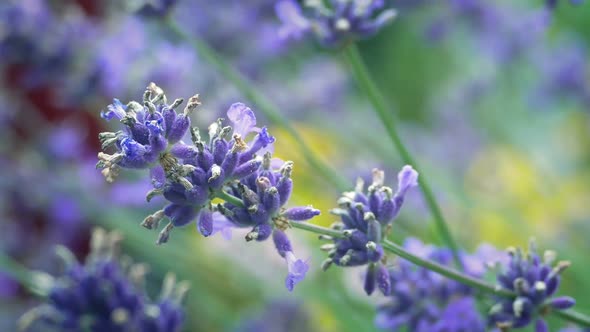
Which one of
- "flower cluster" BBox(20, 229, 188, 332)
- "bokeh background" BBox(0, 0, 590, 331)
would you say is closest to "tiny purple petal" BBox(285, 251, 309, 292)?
"flower cluster" BBox(20, 229, 188, 332)

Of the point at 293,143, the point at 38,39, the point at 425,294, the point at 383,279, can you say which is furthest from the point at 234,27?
the point at 383,279

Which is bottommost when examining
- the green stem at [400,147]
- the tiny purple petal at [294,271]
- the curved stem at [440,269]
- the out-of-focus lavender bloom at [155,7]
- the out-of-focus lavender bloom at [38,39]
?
the tiny purple petal at [294,271]

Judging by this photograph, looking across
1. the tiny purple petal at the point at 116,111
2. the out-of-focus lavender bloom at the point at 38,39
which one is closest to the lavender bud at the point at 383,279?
the tiny purple petal at the point at 116,111

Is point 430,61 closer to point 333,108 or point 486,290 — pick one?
point 333,108

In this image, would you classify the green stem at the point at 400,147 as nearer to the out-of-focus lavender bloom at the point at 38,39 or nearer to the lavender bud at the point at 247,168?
the lavender bud at the point at 247,168

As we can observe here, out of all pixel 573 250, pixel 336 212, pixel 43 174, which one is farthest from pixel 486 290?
pixel 43 174

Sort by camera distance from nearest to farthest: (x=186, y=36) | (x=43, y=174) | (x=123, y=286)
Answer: (x=123, y=286) → (x=186, y=36) → (x=43, y=174)
